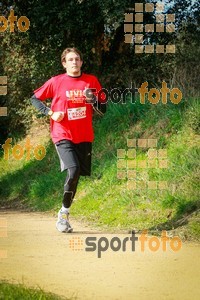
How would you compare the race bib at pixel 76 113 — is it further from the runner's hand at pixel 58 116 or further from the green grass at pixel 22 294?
the green grass at pixel 22 294

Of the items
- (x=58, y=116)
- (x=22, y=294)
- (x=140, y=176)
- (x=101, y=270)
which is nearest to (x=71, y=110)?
(x=58, y=116)

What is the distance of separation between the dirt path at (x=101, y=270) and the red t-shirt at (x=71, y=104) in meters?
1.33

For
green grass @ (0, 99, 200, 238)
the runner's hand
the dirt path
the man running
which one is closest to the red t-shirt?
the man running

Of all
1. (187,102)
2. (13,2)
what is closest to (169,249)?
(187,102)

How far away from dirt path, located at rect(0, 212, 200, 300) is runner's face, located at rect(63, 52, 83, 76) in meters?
2.08

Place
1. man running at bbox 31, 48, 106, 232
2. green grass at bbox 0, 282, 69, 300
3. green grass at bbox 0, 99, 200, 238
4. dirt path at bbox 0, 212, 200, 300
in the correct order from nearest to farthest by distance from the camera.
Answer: green grass at bbox 0, 282, 69, 300
dirt path at bbox 0, 212, 200, 300
man running at bbox 31, 48, 106, 232
green grass at bbox 0, 99, 200, 238

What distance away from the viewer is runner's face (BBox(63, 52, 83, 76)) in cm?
721

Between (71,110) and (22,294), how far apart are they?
340 cm

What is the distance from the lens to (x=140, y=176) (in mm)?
9852

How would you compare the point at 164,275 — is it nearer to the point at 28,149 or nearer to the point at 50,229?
the point at 50,229

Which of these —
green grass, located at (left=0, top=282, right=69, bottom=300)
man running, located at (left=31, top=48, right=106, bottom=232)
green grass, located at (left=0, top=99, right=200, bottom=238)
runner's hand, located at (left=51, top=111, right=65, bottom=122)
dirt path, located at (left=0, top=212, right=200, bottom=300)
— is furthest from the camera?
green grass, located at (left=0, top=99, right=200, bottom=238)

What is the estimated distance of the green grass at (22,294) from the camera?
4.29m

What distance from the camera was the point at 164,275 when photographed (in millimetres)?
5121

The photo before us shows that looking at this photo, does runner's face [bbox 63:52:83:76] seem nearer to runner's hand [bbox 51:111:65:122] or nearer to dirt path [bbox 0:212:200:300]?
runner's hand [bbox 51:111:65:122]
